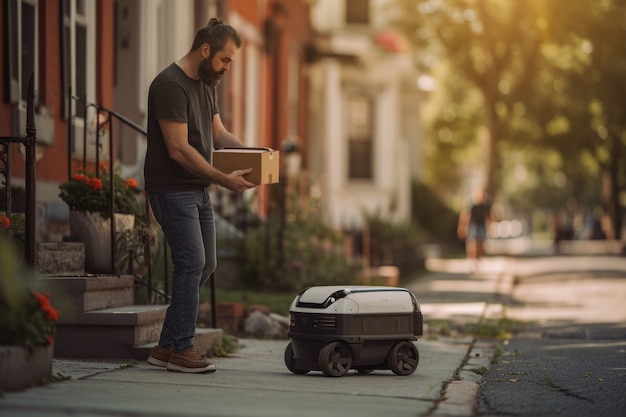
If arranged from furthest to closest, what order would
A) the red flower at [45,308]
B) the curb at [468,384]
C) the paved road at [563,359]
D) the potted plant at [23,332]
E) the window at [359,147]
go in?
the window at [359,147], the paved road at [563,359], the curb at [468,384], the red flower at [45,308], the potted plant at [23,332]

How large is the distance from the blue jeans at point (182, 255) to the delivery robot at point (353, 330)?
2.54 ft

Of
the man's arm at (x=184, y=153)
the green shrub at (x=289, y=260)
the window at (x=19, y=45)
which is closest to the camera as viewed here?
the man's arm at (x=184, y=153)

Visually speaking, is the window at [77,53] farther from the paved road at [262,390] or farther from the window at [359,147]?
the window at [359,147]

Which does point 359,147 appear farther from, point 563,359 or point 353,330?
point 353,330

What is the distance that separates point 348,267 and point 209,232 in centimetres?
928

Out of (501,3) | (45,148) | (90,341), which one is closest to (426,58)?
(501,3)

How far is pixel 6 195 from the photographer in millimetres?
8953

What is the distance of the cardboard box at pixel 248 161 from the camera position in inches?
332

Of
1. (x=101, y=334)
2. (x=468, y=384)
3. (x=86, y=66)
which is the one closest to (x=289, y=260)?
(x=86, y=66)

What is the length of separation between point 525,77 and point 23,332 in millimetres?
34262

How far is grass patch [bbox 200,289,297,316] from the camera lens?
44.2ft

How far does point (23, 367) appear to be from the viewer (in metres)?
6.95

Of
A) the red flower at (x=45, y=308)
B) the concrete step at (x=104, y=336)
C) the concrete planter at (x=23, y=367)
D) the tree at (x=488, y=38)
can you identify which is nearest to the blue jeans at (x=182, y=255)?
the concrete step at (x=104, y=336)

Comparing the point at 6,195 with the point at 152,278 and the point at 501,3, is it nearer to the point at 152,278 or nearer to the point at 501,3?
the point at 152,278
